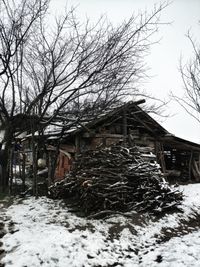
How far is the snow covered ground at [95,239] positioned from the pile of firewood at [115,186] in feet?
1.72

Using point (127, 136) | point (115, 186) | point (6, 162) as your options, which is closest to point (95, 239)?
point (115, 186)

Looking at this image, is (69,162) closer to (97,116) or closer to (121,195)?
(97,116)

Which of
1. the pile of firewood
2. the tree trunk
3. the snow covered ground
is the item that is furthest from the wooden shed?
the snow covered ground

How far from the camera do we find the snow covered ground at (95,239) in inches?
195

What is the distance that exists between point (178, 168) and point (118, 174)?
11.5 m

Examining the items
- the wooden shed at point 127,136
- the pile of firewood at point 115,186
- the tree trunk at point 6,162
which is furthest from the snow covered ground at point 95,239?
the wooden shed at point 127,136

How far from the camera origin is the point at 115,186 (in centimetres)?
802

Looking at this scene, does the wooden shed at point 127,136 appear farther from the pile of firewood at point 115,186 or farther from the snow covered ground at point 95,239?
the snow covered ground at point 95,239

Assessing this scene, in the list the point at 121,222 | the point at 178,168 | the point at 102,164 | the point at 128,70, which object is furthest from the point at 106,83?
the point at 178,168

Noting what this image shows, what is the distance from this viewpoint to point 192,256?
5.18m

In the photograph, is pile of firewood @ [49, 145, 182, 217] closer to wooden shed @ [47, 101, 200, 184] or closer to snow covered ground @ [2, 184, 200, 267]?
snow covered ground @ [2, 184, 200, 267]

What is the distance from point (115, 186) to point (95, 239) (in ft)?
7.74

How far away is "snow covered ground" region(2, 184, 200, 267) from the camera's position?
16.2 ft

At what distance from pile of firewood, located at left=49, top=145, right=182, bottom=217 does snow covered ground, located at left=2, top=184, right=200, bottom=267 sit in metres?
0.52
